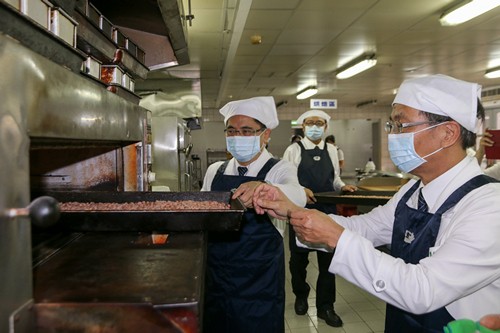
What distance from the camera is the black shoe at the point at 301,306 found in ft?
11.8

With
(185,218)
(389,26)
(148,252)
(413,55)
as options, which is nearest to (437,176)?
(185,218)

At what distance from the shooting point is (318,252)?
371 cm

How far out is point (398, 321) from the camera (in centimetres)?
145

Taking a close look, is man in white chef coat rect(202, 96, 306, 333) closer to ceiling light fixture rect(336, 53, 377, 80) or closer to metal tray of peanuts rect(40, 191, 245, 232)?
metal tray of peanuts rect(40, 191, 245, 232)

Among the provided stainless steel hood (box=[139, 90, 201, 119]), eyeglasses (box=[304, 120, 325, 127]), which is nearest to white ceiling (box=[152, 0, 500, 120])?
stainless steel hood (box=[139, 90, 201, 119])

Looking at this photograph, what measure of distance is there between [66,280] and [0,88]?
21.6 inches

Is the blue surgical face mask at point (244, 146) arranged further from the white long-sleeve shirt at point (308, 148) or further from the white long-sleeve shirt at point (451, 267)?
the white long-sleeve shirt at point (308, 148)

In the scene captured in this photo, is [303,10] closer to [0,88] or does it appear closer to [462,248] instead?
[462,248]

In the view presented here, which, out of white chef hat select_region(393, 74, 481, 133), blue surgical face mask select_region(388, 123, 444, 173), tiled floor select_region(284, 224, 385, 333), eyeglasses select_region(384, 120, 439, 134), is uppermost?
white chef hat select_region(393, 74, 481, 133)

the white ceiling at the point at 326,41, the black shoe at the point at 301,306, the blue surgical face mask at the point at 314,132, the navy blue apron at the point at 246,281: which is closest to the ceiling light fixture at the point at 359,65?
the white ceiling at the point at 326,41

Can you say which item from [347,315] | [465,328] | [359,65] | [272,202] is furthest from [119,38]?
[359,65]

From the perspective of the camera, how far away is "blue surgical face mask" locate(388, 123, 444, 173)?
1465 mm

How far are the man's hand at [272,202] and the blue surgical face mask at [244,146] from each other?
22.3 inches

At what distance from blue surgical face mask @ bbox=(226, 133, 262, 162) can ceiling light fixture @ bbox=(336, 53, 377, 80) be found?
13.7 feet
